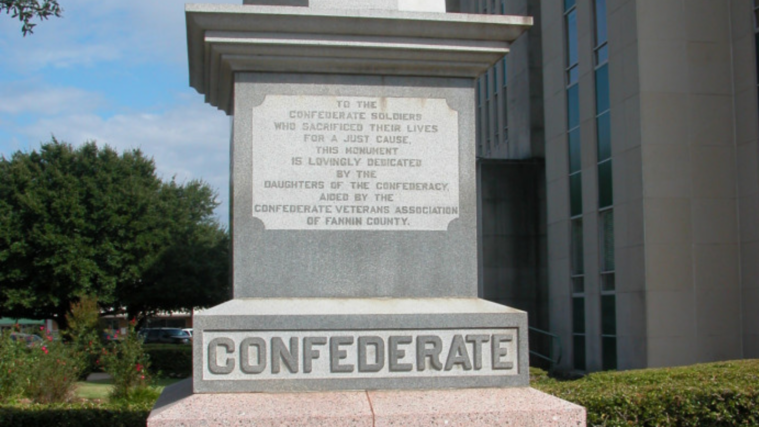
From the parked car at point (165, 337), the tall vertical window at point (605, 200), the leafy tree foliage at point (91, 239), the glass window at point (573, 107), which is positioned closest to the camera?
the tall vertical window at point (605, 200)

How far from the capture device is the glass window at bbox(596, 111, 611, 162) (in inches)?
883

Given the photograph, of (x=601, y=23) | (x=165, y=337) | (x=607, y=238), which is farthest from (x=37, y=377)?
(x=165, y=337)

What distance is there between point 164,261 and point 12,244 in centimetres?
793

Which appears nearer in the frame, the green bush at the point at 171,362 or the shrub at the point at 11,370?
the shrub at the point at 11,370

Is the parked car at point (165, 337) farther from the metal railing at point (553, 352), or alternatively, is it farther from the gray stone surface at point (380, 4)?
the gray stone surface at point (380, 4)

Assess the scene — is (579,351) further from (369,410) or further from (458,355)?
(369,410)

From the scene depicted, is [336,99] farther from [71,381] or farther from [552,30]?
[552,30]

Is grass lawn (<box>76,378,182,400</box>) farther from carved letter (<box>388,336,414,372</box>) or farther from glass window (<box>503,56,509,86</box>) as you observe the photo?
glass window (<box>503,56,509,86</box>)

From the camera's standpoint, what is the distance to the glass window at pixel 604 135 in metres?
22.4

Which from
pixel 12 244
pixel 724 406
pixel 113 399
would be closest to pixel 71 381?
pixel 113 399

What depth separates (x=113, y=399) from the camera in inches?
732

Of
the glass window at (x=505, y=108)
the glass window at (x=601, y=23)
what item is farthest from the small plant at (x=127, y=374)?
the glass window at (x=505, y=108)

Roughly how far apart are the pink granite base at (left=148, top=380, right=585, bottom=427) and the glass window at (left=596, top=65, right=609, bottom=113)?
1890 cm

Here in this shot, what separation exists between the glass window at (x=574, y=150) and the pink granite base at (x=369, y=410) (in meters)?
20.5
